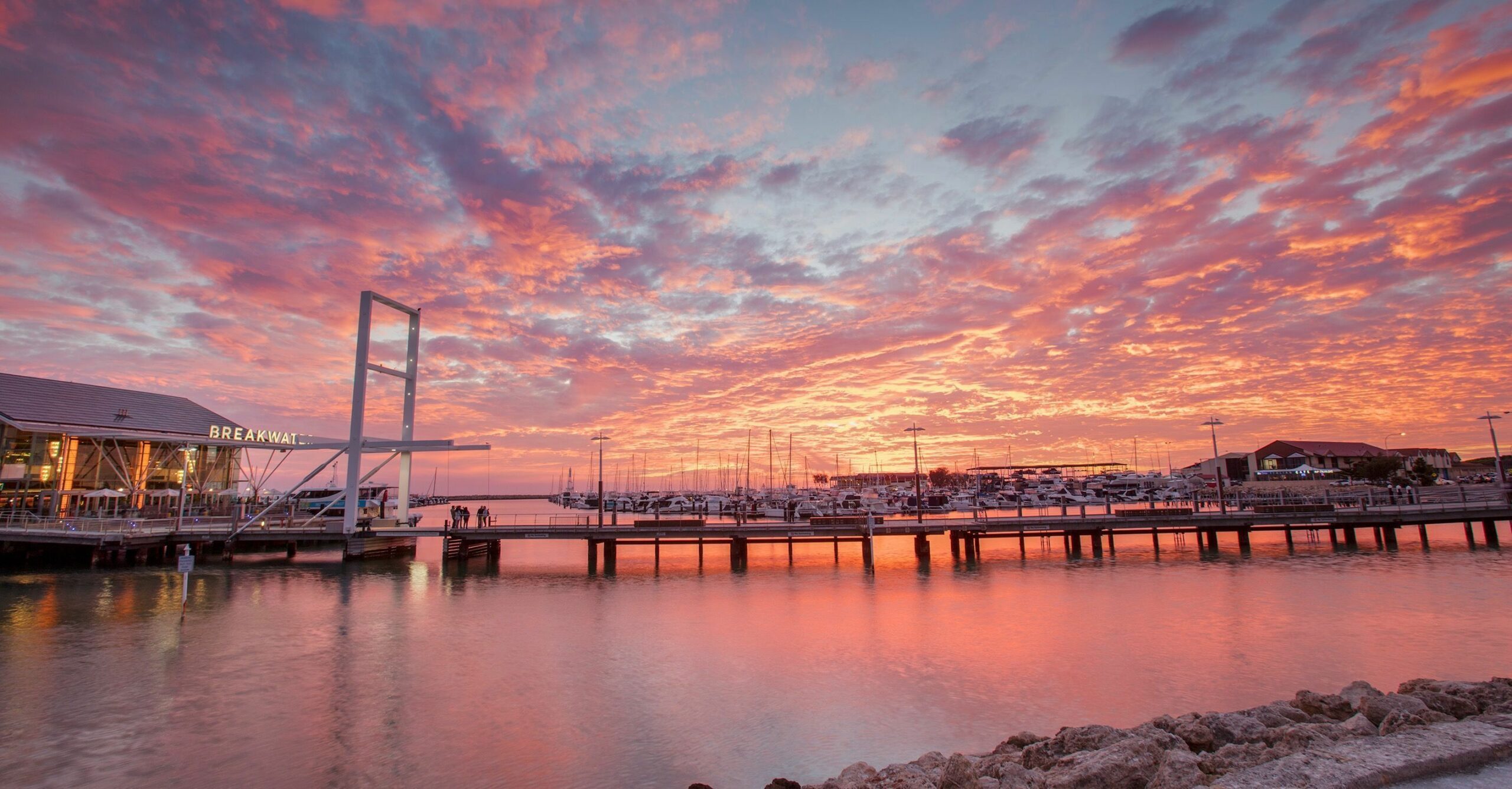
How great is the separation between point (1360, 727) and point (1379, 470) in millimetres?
105194

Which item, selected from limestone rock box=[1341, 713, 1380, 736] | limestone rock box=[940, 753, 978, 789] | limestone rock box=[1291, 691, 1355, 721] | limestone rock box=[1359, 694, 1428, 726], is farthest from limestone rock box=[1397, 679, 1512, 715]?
limestone rock box=[940, 753, 978, 789]

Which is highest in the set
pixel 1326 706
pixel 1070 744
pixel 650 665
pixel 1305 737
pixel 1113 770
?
pixel 1305 737

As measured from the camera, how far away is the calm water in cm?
1361

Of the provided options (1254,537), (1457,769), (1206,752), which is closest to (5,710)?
(1206,752)

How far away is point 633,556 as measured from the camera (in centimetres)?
5044

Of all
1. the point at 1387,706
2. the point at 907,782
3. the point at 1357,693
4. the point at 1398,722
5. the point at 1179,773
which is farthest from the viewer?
the point at 1357,693

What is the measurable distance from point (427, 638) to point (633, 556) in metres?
27.4

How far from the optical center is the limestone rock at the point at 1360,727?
34.1ft

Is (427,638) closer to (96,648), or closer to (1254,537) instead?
(96,648)

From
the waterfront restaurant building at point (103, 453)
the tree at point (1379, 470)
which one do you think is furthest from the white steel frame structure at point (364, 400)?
the tree at point (1379, 470)

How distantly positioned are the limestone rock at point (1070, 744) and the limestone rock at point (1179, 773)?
1771mm

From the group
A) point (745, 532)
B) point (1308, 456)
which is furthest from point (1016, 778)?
point (1308, 456)

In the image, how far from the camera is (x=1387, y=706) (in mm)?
11789

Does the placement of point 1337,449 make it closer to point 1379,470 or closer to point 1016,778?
point 1379,470
